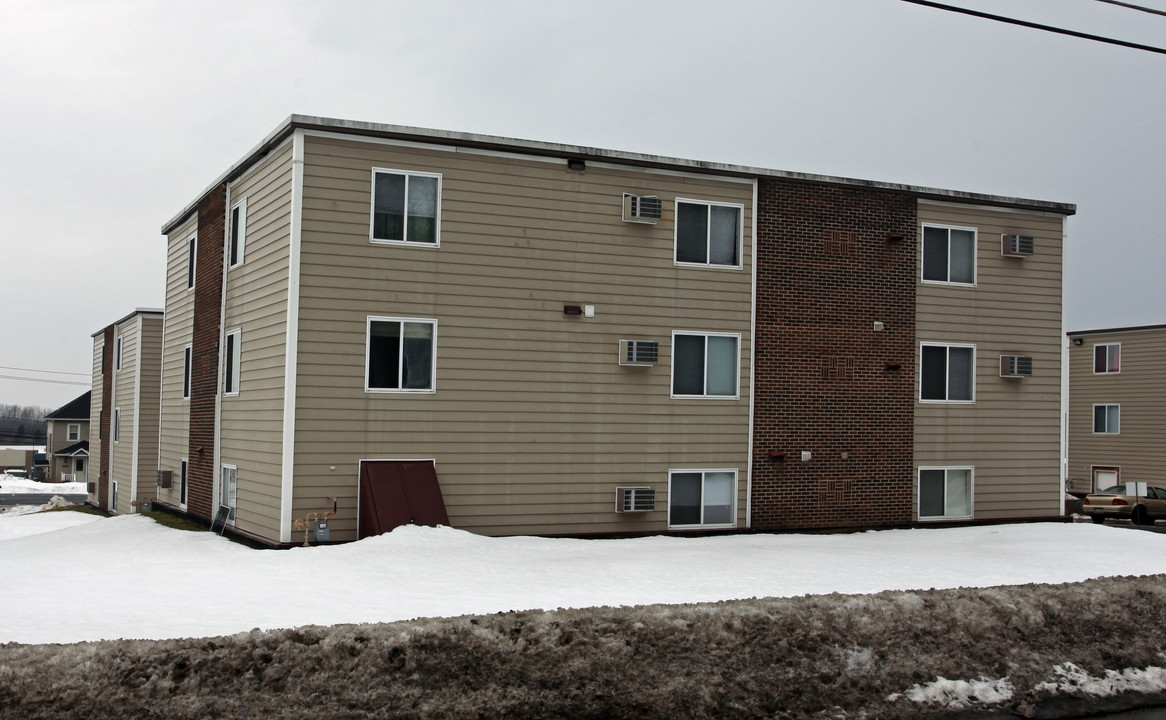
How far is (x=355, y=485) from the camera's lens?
15.8 meters

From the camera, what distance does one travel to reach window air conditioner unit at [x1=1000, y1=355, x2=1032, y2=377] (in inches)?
805

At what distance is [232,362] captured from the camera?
1844cm

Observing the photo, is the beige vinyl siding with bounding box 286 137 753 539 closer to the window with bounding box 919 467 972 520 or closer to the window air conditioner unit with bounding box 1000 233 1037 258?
the window with bounding box 919 467 972 520

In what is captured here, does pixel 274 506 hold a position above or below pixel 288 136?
below

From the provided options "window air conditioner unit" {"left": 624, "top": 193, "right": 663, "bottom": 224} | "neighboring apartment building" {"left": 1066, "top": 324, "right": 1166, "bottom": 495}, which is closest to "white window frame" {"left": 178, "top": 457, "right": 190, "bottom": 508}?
"window air conditioner unit" {"left": 624, "top": 193, "right": 663, "bottom": 224}

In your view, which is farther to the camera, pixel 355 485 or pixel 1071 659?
pixel 355 485

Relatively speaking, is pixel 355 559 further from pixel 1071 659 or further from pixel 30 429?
pixel 30 429

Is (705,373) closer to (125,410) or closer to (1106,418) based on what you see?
(125,410)

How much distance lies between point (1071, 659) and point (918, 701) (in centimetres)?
222

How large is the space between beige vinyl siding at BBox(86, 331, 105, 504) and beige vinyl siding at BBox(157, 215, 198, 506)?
8960mm

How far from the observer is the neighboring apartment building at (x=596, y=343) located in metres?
16.0

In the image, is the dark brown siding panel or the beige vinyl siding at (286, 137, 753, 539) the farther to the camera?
the beige vinyl siding at (286, 137, 753, 539)

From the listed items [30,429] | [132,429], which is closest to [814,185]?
[132,429]

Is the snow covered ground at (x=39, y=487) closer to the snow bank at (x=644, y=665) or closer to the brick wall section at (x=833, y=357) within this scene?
the brick wall section at (x=833, y=357)
